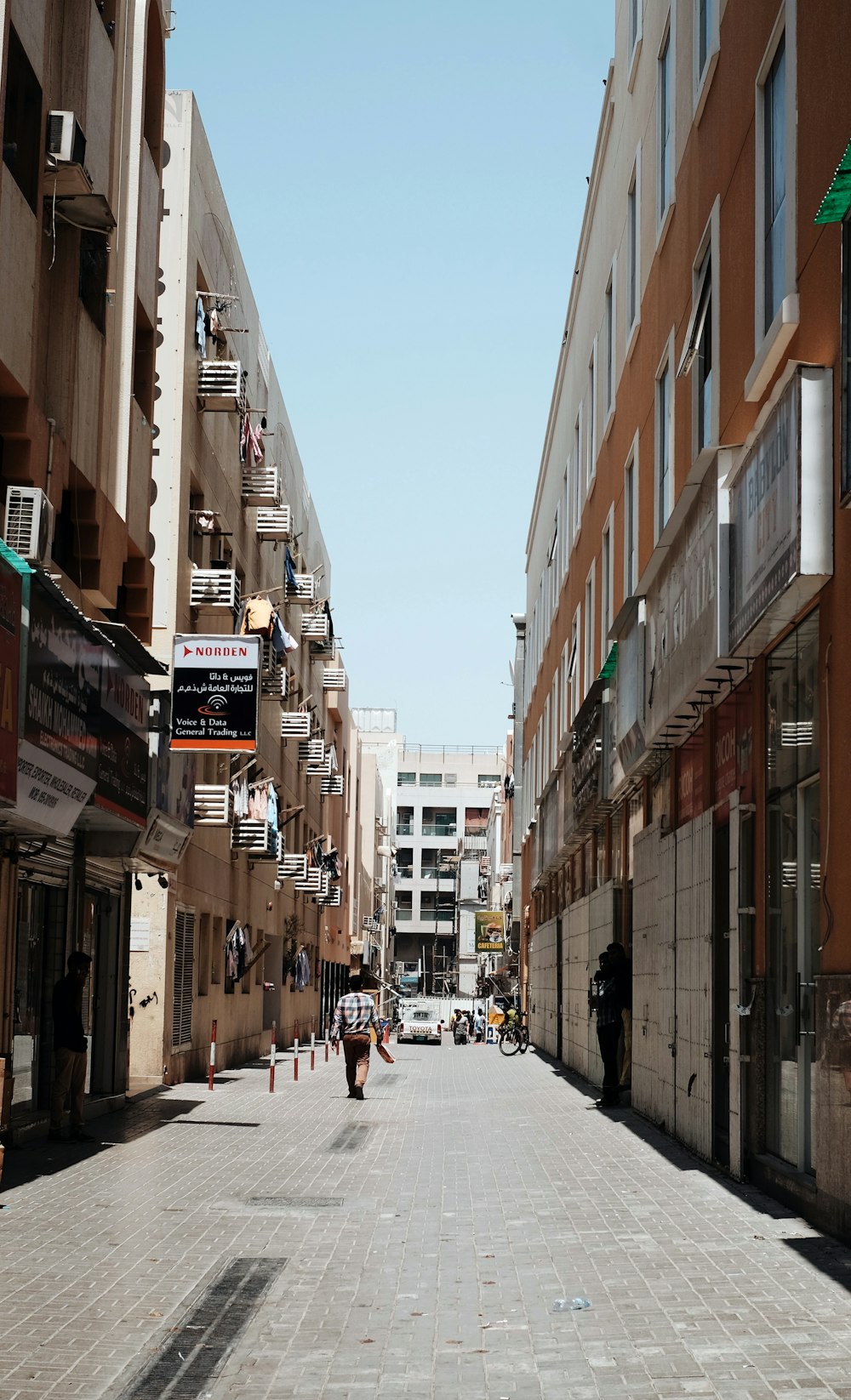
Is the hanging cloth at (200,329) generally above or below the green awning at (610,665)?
above

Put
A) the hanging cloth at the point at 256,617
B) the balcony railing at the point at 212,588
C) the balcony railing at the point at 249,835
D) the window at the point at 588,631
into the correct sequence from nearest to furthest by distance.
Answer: the balcony railing at the point at 212,588, the window at the point at 588,631, the hanging cloth at the point at 256,617, the balcony railing at the point at 249,835

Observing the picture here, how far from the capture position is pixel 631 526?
920 inches

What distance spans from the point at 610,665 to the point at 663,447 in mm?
4003

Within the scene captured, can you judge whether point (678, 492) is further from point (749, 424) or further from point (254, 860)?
point (254, 860)

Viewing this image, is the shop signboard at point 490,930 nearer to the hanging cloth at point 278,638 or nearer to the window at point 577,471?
the hanging cloth at point 278,638

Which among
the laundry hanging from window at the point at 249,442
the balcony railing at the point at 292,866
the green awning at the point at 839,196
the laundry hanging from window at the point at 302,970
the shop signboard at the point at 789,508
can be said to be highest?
the laundry hanging from window at the point at 249,442

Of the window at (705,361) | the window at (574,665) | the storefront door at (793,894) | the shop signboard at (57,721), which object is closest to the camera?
the storefront door at (793,894)

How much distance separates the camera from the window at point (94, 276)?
58.7ft

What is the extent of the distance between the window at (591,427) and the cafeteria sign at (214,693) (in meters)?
8.30

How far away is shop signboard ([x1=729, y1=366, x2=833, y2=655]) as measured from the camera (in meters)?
10.0

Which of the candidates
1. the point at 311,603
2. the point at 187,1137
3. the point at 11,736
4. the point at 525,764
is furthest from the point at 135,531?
the point at 525,764

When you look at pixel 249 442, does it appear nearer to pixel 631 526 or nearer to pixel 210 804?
pixel 210 804

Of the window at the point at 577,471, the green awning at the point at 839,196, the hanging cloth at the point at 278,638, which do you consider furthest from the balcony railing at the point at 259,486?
the green awning at the point at 839,196

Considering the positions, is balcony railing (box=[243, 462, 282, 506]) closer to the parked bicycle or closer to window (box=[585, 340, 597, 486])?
window (box=[585, 340, 597, 486])
